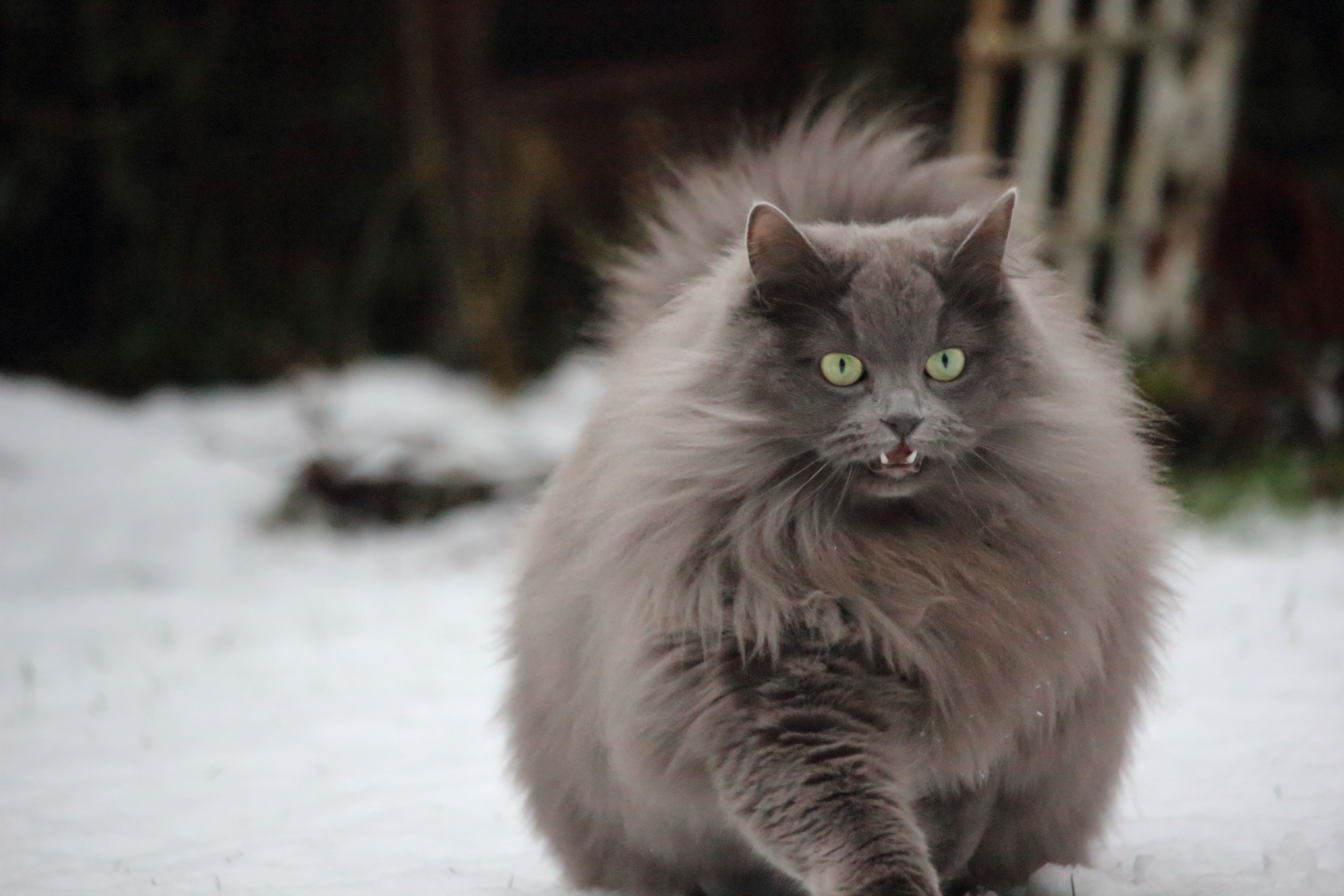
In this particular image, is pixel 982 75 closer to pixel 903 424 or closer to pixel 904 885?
pixel 903 424

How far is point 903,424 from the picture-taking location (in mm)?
1683

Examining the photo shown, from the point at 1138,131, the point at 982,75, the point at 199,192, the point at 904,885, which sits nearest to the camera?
the point at 904,885

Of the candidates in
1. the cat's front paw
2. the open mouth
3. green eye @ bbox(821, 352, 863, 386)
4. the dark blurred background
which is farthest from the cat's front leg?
the dark blurred background

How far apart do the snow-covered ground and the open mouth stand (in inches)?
26.7

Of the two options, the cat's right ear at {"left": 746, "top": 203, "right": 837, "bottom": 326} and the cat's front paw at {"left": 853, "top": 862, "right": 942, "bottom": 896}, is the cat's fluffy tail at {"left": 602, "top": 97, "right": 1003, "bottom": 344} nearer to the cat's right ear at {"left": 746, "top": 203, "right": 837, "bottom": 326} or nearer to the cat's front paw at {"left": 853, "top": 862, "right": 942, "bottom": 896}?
the cat's right ear at {"left": 746, "top": 203, "right": 837, "bottom": 326}

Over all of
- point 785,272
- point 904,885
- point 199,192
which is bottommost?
point 199,192

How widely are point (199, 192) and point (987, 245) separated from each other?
21.3 feet

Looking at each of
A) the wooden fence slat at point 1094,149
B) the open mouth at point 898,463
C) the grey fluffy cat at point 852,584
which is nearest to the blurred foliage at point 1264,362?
the wooden fence slat at point 1094,149

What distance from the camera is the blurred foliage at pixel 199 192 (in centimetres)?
687

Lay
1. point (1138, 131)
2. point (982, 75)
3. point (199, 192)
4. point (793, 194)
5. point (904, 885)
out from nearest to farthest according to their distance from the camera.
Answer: point (904, 885)
point (793, 194)
point (982, 75)
point (1138, 131)
point (199, 192)

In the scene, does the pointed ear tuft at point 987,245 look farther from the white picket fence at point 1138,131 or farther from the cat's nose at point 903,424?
the white picket fence at point 1138,131

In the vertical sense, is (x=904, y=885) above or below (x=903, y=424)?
below

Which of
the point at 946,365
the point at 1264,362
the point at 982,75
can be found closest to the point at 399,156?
the point at 982,75

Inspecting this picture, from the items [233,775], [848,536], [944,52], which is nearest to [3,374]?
[233,775]
